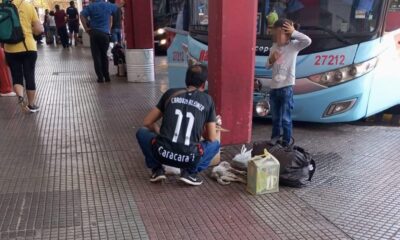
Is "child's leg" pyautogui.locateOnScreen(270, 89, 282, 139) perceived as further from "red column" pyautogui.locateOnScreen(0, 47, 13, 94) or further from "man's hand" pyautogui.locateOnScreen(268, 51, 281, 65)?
"red column" pyautogui.locateOnScreen(0, 47, 13, 94)

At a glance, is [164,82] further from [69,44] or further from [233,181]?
[69,44]

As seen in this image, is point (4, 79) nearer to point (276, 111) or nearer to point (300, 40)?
point (276, 111)

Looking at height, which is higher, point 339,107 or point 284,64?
point 284,64

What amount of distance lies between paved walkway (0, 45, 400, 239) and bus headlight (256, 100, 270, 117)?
0.31 m

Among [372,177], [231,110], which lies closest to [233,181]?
Result: [231,110]

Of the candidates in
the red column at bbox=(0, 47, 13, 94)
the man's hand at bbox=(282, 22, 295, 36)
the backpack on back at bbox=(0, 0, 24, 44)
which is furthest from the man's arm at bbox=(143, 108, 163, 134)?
the red column at bbox=(0, 47, 13, 94)

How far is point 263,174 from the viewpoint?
3771 millimetres

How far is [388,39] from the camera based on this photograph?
18.2 feet

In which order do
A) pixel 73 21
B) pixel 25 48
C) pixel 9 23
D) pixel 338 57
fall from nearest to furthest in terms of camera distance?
pixel 338 57, pixel 9 23, pixel 25 48, pixel 73 21

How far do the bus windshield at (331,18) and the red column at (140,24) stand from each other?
431cm

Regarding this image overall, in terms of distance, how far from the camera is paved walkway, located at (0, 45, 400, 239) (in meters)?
3.25

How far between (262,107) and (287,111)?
2.40 ft

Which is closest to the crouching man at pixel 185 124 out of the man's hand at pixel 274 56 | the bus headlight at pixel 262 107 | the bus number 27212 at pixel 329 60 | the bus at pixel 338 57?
the man's hand at pixel 274 56

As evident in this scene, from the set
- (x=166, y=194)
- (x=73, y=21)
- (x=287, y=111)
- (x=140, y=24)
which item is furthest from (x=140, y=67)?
(x=73, y=21)
